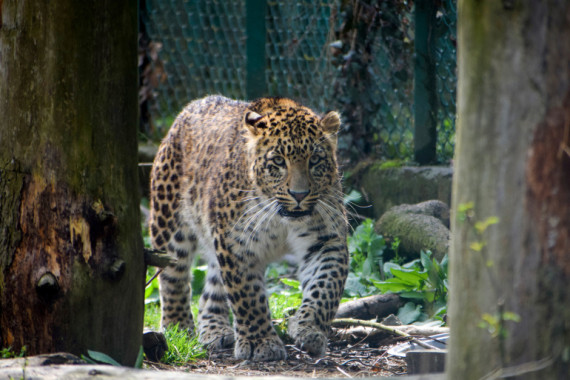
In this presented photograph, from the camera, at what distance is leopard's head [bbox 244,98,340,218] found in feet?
17.4

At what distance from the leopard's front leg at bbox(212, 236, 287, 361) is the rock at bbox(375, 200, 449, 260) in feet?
6.45

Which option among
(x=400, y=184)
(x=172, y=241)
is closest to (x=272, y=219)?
(x=172, y=241)

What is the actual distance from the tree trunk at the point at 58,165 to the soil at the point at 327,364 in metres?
1.06

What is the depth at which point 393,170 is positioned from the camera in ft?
25.5

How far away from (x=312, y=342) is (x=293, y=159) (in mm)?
1211

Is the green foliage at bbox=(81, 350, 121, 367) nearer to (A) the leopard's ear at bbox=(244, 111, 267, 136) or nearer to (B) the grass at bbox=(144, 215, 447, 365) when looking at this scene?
(B) the grass at bbox=(144, 215, 447, 365)

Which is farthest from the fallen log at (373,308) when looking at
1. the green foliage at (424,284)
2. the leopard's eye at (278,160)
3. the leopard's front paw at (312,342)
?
the leopard's eye at (278,160)

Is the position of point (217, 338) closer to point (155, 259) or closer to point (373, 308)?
point (373, 308)

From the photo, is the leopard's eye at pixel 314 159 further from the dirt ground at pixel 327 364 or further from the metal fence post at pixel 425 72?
the metal fence post at pixel 425 72

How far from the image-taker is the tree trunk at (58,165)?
3492 mm

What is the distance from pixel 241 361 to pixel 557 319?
3475mm

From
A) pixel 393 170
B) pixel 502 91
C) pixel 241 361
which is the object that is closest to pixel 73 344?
pixel 241 361

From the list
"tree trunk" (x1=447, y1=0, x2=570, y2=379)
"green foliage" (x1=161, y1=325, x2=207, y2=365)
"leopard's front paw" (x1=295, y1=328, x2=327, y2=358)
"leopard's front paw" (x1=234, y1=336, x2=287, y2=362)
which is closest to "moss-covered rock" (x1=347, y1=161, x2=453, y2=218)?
"leopard's front paw" (x1=295, y1=328, x2=327, y2=358)

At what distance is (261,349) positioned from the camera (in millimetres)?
5223
